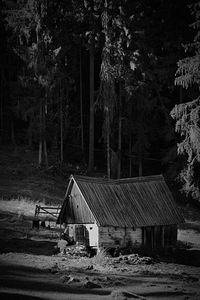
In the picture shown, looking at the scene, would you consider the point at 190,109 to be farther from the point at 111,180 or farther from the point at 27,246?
the point at 27,246

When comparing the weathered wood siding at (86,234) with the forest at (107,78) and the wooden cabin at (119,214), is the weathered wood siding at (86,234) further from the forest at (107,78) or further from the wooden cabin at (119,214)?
the forest at (107,78)

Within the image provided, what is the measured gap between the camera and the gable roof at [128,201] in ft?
118

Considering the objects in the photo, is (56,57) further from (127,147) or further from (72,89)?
(127,147)

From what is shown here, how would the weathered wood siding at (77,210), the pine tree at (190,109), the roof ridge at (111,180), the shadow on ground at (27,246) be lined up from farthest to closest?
the roof ridge at (111,180), the pine tree at (190,109), the weathered wood siding at (77,210), the shadow on ground at (27,246)

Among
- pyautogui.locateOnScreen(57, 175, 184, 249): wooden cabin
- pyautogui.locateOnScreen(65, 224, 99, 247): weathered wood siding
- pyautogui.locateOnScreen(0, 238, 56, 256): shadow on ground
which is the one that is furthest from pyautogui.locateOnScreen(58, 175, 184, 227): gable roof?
pyautogui.locateOnScreen(0, 238, 56, 256): shadow on ground

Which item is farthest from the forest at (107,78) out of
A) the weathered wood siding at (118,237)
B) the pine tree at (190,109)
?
the weathered wood siding at (118,237)

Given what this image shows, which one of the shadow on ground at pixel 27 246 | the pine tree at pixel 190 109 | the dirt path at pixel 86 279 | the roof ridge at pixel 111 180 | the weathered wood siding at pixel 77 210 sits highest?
the pine tree at pixel 190 109

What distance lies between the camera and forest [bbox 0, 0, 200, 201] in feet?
162

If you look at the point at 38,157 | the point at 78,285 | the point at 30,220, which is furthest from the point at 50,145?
the point at 78,285

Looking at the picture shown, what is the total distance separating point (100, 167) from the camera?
194 ft

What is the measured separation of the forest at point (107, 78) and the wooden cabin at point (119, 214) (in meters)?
5.00

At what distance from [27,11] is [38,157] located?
1544 cm

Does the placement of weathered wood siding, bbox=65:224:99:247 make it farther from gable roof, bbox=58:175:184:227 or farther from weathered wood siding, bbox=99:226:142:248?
gable roof, bbox=58:175:184:227

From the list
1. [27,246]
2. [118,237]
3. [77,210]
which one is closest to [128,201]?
[118,237]
